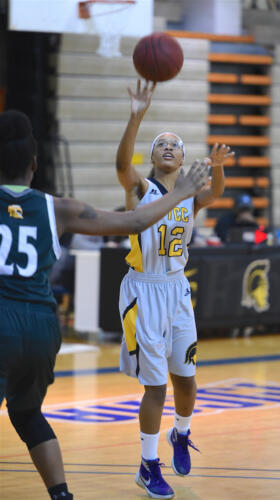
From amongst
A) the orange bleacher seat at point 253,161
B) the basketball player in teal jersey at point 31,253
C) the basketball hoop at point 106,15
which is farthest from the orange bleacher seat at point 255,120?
the basketball player in teal jersey at point 31,253

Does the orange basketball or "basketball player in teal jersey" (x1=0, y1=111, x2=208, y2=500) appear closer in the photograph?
"basketball player in teal jersey" (x1=0, y1=111, x2=208, y2=500)

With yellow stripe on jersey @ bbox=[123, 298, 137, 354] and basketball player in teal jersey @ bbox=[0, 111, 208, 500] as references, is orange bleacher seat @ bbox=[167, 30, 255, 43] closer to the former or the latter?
yellow stripe on jersey @ bbox=[123, 298, 137, 354]

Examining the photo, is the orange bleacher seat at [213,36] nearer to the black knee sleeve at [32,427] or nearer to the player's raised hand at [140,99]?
the player's raised hand at [140,99]

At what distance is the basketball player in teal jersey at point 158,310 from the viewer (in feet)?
17.0

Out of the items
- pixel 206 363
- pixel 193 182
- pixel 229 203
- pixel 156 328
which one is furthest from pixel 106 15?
pixel 193 182

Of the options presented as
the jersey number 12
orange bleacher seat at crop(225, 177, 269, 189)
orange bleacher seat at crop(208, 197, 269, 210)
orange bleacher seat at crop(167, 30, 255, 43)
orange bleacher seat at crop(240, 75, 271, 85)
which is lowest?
orange bleacher seat at crop(208, 197, 269, 210)

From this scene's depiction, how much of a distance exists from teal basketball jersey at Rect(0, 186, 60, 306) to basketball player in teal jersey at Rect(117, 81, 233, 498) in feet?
3.55

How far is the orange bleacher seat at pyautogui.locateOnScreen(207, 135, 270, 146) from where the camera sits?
17.7 meters

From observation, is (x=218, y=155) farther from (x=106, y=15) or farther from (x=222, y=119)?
(x=222, y=119)

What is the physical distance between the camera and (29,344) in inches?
156

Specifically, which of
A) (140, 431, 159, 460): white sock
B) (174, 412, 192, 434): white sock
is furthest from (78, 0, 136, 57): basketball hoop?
(140, 431, 159, 460): white sock

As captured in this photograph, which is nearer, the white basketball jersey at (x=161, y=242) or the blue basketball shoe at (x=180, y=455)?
the white basketball jersey at (x=161, y=242)

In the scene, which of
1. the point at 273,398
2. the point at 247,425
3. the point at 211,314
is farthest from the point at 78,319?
the point at 247,425

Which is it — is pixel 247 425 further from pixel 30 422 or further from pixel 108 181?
pixel 108 181
